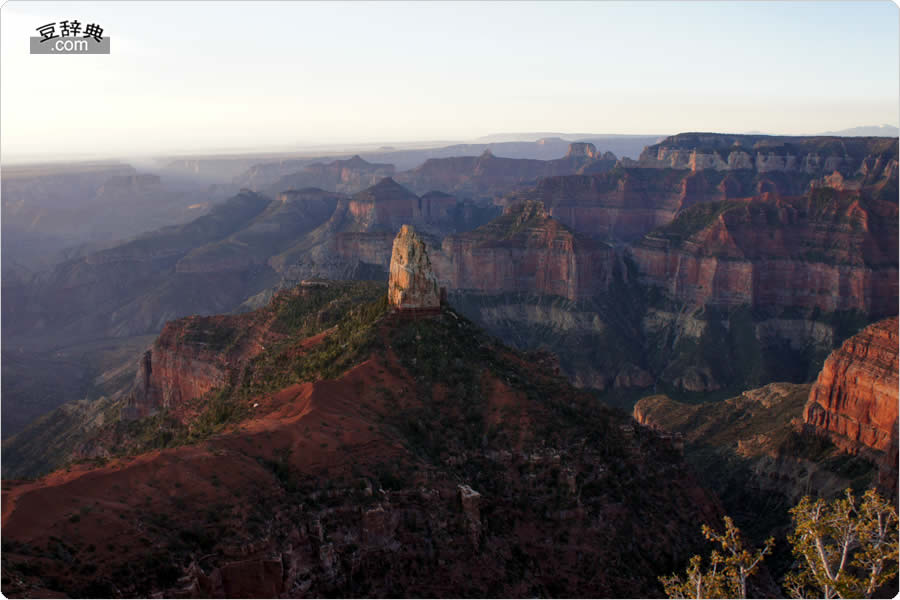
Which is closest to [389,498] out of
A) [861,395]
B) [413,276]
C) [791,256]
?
[413,276]

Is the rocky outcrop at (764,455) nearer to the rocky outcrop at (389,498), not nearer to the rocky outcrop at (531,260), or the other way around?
the rocky outcrop at (389,498)

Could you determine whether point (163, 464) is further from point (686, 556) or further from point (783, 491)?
point (783, 491)

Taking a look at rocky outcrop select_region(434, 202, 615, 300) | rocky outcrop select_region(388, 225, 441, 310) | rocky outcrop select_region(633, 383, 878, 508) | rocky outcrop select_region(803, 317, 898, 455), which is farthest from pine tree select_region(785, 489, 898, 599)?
rocky outcrop select_region(434, 202, 615, 300)

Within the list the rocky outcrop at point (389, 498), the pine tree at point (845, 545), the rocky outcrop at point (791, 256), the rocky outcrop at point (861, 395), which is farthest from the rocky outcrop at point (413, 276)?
the rocky outcrop at point (791, 256)

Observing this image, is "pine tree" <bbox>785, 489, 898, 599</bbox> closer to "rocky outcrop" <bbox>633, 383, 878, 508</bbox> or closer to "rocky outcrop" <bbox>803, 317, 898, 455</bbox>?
"rocky outcrop" <bbox>633, 383, 878, 508</bbox>

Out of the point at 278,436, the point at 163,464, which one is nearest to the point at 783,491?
the point at 278,436
